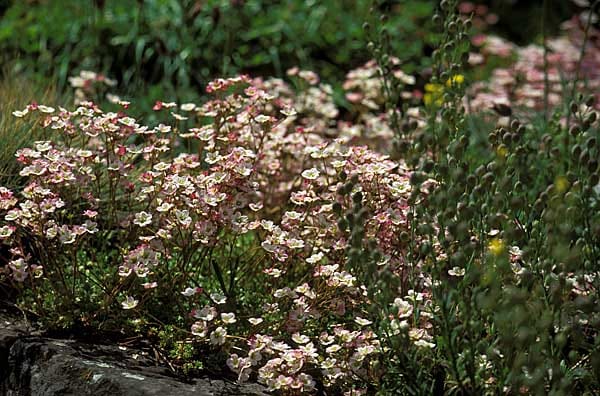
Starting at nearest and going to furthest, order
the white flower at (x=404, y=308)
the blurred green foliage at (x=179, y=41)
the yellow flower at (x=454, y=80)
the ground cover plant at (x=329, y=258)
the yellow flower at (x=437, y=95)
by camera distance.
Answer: the ground cover plant at (x=329, y=258) < the white flower at (x=404, y=308) < the yellow flower at (x=454, y=80) < the yellow flower at (x=437, y=95) < the blurred green foliage at (x=179, y=41)

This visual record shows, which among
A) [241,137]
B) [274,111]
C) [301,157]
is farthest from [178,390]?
[274,111]

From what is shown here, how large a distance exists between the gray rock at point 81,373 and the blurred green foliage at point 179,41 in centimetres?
273

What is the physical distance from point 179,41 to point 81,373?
349cm

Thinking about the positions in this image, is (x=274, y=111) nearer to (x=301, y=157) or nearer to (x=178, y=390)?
(x=301, y=157)

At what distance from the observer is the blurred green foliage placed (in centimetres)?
540

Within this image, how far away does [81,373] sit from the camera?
235 centimetres

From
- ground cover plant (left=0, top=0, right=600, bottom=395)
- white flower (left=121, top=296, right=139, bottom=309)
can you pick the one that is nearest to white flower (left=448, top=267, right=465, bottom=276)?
ground cover plant (left=0, top=0, right=600, bottom=395)

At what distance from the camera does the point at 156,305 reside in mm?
2689

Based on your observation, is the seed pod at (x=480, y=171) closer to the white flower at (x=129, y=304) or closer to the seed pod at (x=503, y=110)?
the white flower at (x=129, y=304)

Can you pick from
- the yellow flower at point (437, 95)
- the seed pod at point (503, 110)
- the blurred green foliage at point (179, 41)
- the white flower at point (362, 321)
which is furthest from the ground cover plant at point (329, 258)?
the blurred green foliage at point (179, 41)

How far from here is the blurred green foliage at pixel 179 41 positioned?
5.40 meters

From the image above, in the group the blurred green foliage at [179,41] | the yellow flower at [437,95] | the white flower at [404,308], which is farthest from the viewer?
the blurred green foliage at [179,41]

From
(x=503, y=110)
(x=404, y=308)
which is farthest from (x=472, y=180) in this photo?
(x=503, y=110)

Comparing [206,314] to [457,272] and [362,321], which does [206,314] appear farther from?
[457,272]
